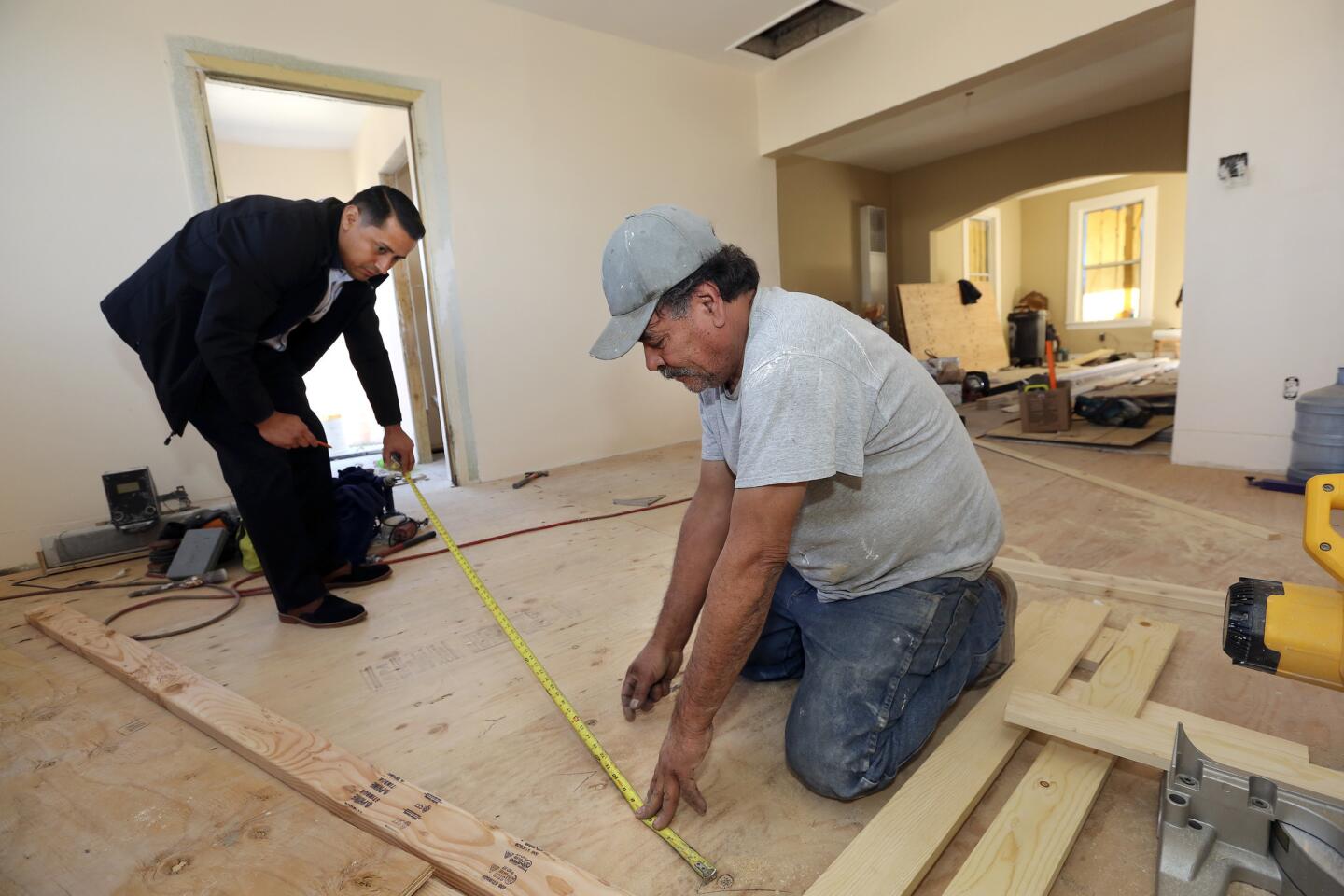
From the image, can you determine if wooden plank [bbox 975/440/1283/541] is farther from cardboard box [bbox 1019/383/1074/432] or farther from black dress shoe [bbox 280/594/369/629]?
black dress shoe [bbox 280/594/369/629]

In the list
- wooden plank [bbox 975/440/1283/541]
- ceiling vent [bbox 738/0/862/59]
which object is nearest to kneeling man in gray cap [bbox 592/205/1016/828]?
wooden plank [bbox 975/440/1283/541]

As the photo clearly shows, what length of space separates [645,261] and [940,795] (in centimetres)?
109

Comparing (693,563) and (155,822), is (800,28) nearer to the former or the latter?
(693,563)

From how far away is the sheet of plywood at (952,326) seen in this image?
8289 mm

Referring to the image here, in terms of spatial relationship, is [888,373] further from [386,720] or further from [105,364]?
[105,364]

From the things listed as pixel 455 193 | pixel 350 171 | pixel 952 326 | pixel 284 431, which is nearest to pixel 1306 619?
pixel 284 431

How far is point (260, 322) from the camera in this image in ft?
6.65

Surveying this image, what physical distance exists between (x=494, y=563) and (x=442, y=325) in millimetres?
1996

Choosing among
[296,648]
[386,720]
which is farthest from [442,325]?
[386,720]

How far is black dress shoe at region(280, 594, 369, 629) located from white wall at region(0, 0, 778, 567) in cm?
171

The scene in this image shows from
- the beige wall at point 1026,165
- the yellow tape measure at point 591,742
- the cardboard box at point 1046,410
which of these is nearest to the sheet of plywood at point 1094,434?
the cardboard box at point 1046,410

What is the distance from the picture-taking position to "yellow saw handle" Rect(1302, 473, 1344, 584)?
0.89 m

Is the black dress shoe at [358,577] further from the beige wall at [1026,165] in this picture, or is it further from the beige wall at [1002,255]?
the beige wall at [1002,255]

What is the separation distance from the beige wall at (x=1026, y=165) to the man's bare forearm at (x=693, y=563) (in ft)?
25.3
